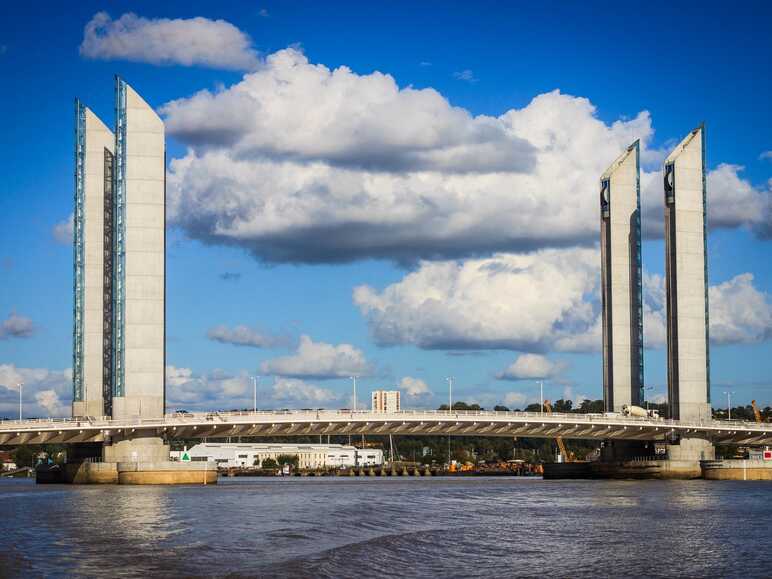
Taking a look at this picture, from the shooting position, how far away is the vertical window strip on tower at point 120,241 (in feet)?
376

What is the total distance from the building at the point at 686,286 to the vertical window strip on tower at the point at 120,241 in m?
57.8

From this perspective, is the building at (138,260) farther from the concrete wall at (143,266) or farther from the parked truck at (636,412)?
the parked truck at (636,412)

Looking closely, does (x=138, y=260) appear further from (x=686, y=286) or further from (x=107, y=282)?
(x=686, y=286)

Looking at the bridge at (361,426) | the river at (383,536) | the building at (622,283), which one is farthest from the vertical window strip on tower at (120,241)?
the building at (622,283)

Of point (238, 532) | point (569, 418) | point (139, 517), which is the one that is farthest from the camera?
point (569, 418)

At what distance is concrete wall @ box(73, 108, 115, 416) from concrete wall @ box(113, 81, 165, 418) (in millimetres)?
20647

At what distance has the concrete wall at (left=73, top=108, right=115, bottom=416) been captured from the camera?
442 ft

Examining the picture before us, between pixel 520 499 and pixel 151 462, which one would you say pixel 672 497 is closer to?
pixel 520 499

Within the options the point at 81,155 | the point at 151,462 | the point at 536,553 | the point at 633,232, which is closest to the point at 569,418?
the point at 633,232

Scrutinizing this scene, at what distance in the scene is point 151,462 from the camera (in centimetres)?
11219

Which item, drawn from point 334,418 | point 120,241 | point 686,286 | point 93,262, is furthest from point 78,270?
point 686,286

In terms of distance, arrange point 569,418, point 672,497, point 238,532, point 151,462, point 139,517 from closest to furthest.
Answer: point 238,532 < point 139,517 < point 672,497 < point 151,462 < point 569,418

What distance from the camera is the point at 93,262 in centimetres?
13550

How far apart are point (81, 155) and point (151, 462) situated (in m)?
38.8
